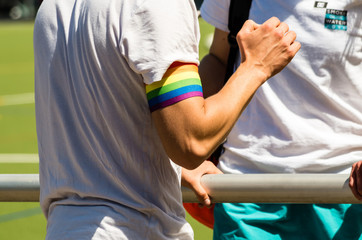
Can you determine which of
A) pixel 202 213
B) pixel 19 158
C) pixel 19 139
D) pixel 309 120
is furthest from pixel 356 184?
pixel 19 139

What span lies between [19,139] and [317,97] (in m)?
7.45

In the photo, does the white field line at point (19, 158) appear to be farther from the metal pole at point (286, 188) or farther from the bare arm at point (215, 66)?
the metal pole at point (286, 188)

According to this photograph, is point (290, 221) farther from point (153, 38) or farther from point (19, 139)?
point (19, 139)

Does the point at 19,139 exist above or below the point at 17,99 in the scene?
above

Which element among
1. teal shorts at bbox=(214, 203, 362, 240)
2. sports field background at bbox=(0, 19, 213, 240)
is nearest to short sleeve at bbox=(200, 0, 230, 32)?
teal shorts at bbox=(214, 203, 362, 240)

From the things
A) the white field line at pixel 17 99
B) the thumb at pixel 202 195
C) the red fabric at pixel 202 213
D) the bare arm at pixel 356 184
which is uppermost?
the bare arm at pixel 356 184

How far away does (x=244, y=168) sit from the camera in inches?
120

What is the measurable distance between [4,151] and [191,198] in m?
7.00

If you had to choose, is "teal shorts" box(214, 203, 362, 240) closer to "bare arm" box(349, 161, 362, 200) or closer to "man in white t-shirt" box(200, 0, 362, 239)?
"man in white t-shirt" box(200, 0, 362, 239)

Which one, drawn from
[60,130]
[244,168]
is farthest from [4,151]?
[60,130]

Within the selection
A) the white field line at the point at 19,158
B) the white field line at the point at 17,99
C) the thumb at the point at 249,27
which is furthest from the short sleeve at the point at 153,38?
the white field line at the point at 17,99

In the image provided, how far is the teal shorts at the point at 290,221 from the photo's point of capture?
116 inches

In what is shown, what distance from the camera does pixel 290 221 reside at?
9.86ft

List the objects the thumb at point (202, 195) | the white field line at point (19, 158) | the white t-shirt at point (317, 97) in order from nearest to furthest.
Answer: the thumb at point (202, 195) < the white t-shirt at point (317, 97) < the white field line at point (19, 158)
